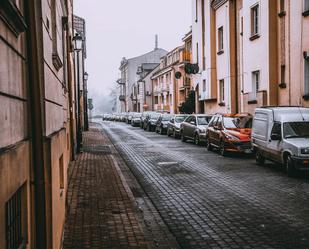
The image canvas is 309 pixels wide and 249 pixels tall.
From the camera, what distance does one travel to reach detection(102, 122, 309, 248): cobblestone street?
6.68 m

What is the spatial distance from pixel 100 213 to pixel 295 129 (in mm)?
7573

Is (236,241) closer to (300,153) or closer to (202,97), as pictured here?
(300,153)

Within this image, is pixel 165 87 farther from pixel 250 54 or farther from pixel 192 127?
pixel 250 54

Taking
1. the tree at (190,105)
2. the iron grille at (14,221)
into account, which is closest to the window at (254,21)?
the tree at (190,105)

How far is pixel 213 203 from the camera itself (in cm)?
917

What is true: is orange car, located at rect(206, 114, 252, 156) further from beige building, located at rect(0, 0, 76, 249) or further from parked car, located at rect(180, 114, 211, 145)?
beige building, located at rect(0, 0, 76, 249)

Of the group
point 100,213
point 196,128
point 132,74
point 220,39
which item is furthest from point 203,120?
point 132,74

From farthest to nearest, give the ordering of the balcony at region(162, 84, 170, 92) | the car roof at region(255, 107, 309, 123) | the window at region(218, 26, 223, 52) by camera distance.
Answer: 1. the balcony at region(162, 84, 170, 92)
2. the window at region(218, 26, 223, 52)
3. the car roof at region(255, 107, 309, 123)

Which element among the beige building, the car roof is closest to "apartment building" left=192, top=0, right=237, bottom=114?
the car roof

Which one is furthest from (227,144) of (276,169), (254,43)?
(254,43)

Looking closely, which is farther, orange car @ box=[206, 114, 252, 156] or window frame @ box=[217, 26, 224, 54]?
window frame @ box=[217, 26, 224, 54]

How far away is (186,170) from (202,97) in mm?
20524

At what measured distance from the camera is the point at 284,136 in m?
13.3

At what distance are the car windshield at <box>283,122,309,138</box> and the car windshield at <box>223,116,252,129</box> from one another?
218 inches
